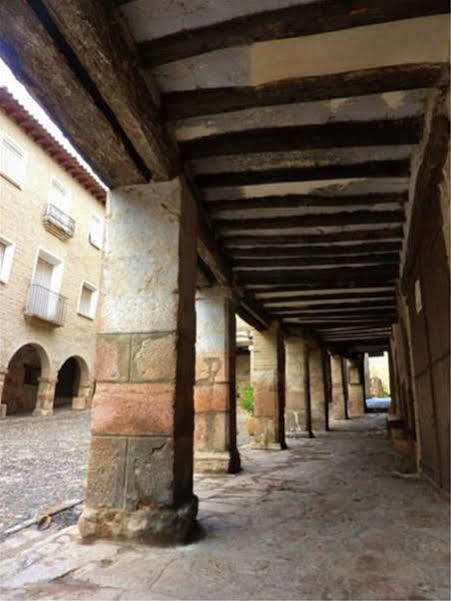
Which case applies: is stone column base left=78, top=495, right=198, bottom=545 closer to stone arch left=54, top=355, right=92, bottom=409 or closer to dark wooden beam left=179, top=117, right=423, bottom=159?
dark wooden beam left=179, top=117, right=423, bottom=159

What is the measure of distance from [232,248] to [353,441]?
4.75 meters

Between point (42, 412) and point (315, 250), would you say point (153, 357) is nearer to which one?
point (315, 250)

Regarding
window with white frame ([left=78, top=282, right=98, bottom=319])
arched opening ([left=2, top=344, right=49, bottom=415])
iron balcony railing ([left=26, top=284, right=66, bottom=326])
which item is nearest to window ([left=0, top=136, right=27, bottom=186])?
iron balcony railing ([left=26, top=284, right=66, bottom=326])

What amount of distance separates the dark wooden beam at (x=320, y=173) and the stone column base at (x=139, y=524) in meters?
2.15

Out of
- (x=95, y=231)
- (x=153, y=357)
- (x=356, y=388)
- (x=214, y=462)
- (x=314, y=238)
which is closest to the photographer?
(x=153, y=357)

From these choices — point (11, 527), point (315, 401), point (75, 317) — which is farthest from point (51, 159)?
→ point (11, 527)

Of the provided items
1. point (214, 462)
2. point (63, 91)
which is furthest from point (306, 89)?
point (214, 462)

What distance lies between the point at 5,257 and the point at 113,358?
29.8ft

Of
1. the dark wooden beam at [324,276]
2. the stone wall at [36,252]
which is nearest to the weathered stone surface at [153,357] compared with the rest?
the dark wooden beam at [324,276]

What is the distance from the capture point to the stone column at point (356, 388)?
592 inches

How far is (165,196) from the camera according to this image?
8.67 feet

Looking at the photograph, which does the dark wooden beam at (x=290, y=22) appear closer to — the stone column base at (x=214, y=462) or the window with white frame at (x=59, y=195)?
the stone column base at (x=214, y=462)

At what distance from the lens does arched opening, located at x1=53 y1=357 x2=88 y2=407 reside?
44.3 ft

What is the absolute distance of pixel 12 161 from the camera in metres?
10.3
